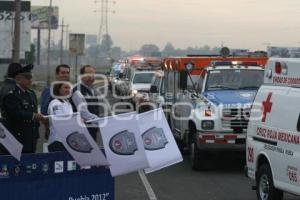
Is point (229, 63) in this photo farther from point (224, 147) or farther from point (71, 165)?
point (71, 165)

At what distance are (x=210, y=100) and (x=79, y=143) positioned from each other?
6.63 meters

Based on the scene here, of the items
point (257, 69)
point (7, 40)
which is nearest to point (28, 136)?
point (257, 69)

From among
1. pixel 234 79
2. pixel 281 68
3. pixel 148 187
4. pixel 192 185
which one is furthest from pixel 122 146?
pixel 234 79

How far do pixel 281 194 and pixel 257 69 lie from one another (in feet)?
18.5

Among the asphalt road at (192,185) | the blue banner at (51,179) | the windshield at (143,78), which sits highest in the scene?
the blue banner at (51,179)

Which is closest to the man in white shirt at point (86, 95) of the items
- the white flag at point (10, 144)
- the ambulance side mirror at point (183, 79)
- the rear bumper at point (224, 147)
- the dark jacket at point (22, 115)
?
the dark jacket at point (22, 115)

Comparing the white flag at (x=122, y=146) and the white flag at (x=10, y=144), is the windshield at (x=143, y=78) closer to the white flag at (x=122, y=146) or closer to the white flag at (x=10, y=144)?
the white flag at (x=10, y=144)

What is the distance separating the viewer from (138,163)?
6695 mm

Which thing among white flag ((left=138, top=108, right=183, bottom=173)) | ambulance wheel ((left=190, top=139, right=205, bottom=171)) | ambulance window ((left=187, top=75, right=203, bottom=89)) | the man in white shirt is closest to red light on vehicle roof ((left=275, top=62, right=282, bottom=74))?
the man in white shirt

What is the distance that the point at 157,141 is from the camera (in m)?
6.96

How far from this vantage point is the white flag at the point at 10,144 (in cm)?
683

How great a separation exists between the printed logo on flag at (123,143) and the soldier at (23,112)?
1221 mm

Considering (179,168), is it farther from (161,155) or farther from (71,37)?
(71,37)

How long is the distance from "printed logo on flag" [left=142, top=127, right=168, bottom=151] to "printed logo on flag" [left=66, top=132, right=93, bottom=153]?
59 cm
